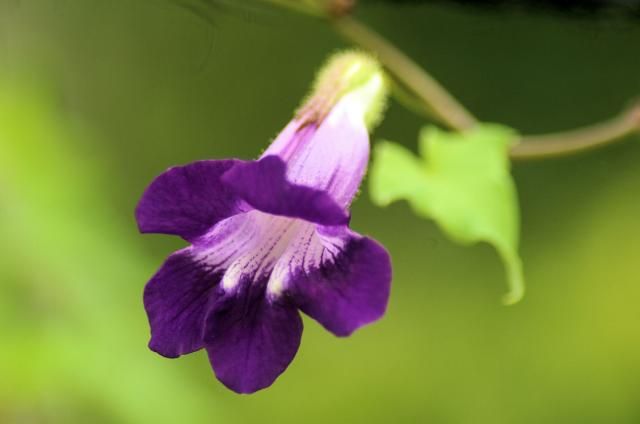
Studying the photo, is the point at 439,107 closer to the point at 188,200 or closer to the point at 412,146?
the point at 188,200

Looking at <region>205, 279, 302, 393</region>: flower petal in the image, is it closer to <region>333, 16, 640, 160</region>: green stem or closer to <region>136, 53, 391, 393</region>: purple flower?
<region>136, 53, 391, 393</region>: purple flower

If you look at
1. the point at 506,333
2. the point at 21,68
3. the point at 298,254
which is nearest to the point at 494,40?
the point at 506,333

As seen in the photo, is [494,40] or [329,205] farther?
[494,40]

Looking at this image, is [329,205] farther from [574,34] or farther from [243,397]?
[574,34]

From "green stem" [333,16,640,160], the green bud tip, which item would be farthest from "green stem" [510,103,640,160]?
the green bud tip

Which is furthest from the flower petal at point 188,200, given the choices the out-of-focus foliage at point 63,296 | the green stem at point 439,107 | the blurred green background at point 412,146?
the blurred green background at point 412,146

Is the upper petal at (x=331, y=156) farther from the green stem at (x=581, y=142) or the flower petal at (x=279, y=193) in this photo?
the green stem at (x=581, y=142)

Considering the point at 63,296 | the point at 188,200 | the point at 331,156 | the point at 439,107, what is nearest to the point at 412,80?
the point at 439,107
